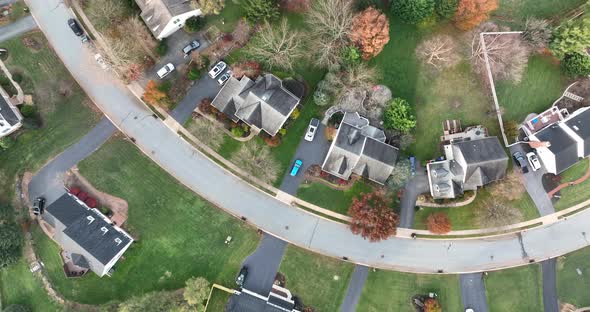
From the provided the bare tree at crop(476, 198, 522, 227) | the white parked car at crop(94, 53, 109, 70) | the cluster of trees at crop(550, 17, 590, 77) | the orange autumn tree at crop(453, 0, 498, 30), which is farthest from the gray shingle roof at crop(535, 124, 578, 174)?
the white parked car at crop(94, 53, 109, 70)

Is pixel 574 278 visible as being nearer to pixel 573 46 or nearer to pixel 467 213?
pixel 467 213

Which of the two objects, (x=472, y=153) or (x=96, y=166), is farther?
(x=96, y=166)

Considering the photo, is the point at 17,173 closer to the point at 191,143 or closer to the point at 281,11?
the point at 191,143

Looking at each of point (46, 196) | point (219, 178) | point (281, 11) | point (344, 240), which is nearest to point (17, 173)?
point (46, 196)

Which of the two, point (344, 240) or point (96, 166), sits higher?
point (344, 240)

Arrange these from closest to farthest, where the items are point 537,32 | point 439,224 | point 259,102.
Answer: point 259,102 → point 439,224 → point 537,32

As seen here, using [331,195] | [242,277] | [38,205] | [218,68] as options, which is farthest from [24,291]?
[331,195]

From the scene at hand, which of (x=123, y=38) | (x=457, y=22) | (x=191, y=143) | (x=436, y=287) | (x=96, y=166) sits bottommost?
(x=96, y=166)
